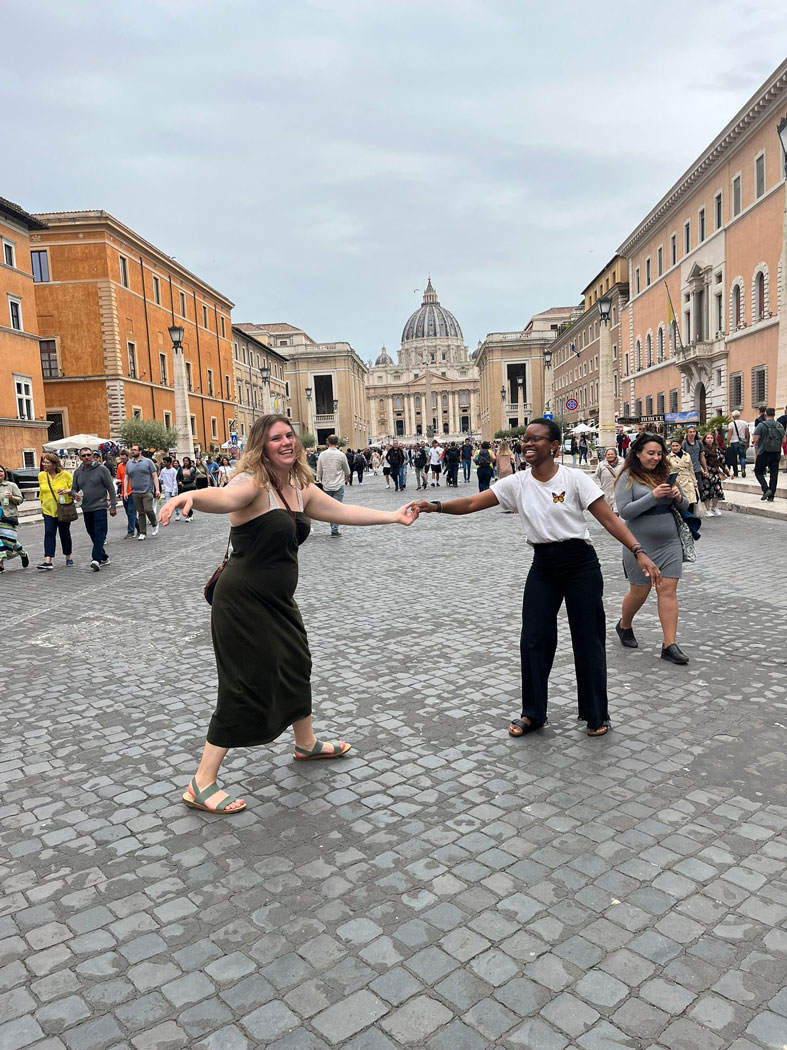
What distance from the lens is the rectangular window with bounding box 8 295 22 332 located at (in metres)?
32.7

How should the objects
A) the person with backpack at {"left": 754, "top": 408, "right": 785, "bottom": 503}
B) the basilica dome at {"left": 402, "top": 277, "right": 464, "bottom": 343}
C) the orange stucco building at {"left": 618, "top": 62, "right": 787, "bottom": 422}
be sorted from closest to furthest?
the person with backpack at {"left": 754, "top": 408, "right": 785, "bottom": 503}
the orange stucco building at {"left": 618, "top": 62, "right": 787, "bottom": 422}
the basilica dome at {"left": 402, "top": 277, "right": 464, "bottom": 343}

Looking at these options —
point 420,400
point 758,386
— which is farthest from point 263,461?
point 420,400

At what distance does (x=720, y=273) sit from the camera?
122 feet

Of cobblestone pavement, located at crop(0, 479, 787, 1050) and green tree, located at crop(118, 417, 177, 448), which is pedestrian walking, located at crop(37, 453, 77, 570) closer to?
cobblestone pavement, located at crop(0, 479, 787, 1050)

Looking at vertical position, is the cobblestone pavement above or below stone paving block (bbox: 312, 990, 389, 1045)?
above

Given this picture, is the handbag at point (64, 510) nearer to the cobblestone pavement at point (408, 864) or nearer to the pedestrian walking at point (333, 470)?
the pedestrian walking at point (333, 470)

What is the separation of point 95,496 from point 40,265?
110 feet

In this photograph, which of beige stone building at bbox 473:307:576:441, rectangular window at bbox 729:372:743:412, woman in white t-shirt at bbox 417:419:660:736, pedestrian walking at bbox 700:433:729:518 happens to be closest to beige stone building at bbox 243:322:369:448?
beige stone building at bbox 473:307:576:441

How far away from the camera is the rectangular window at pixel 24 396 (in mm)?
33062

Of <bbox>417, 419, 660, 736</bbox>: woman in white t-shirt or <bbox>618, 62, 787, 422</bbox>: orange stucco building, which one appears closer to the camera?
<bbox>417, 419, 660, 736</bbox>: woman in white t-shirt

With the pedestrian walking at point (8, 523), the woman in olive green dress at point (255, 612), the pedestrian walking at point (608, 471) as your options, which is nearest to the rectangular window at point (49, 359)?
the pedestrian walking at point (8, 523)

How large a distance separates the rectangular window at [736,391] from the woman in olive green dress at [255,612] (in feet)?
115

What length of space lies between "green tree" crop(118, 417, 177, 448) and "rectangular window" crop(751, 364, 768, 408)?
89.5 feet

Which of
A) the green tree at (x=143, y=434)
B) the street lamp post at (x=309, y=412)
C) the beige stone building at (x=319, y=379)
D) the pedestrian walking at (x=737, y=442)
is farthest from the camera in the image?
the beige stone building at (x=319, y=379)
